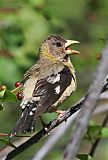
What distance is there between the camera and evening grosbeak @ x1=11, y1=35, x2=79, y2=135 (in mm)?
4410

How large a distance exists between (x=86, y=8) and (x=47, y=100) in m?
3.49

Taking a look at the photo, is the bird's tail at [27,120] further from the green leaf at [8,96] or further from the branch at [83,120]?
the branch at [83,120]

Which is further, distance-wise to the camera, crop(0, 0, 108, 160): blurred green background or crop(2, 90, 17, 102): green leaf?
crop(0, 0, 108, 160): blurred green background

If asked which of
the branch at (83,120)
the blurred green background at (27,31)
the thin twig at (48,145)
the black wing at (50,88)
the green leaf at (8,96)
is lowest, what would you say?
the branch at (83,120)

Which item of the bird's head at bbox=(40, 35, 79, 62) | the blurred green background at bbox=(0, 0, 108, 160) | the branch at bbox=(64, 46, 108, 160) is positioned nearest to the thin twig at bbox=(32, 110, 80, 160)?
the branch at bbox=(64, 46, 108, 160)

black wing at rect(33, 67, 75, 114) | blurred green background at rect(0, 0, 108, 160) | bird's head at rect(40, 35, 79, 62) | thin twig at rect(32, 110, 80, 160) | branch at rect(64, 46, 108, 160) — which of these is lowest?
branch at rect(64, 46, 108, 160)

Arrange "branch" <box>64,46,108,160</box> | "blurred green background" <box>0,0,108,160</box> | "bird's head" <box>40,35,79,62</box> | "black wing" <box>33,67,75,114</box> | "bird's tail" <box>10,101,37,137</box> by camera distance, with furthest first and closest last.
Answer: "blurred green background" <box>0,0,108,160</box>
"bird's head" <box>40,35,79,62</box>
"black wing" <box>33,67,75,114</box>
"bird's tail" <box>10,101,37,137</box>
"branch" <box>64,46,108,160</box>

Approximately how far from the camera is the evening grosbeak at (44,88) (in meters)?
4.41

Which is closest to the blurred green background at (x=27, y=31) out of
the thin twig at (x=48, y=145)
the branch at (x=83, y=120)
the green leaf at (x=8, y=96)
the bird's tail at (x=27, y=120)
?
the bird's tail at (x=27, y=120)

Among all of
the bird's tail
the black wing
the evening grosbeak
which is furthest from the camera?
the black wing

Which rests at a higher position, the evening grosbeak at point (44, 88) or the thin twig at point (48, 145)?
the evening grosbeak at point (44, 88)

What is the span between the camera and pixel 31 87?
4746mm

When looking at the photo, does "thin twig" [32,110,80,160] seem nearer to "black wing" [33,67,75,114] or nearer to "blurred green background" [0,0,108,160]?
"black wing" [33,67,75,114]

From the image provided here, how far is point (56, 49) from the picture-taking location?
597cm
